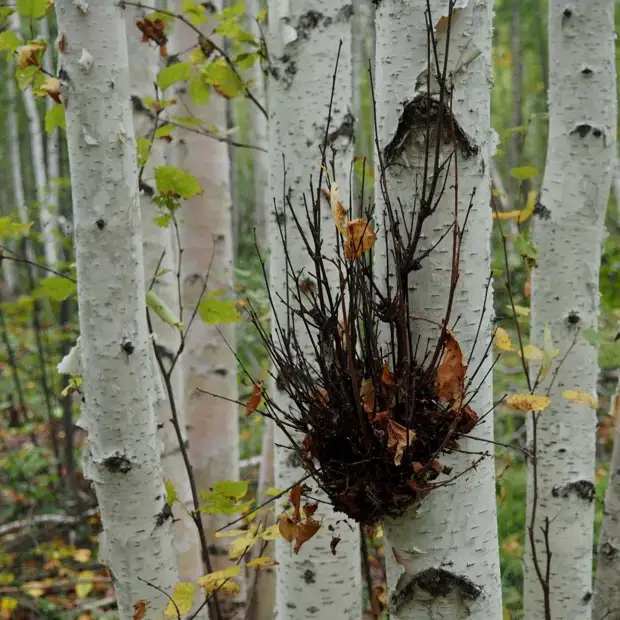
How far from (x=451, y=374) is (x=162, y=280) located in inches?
62.0

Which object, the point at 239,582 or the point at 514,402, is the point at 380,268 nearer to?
the point at 514,402

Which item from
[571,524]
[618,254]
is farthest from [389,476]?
[618,254]

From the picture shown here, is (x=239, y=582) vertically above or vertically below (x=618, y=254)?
below

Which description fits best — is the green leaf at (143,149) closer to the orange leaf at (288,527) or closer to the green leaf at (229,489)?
the green leaf at (229,489)

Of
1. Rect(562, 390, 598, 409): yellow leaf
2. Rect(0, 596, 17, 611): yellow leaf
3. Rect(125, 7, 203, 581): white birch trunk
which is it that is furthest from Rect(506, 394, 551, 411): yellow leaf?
Rect(0, 596, 17, 611): yellow leaf

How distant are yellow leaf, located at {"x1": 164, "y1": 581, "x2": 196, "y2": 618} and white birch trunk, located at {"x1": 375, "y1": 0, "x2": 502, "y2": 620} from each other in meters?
0.61

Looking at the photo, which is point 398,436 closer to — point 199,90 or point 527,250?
point 527,250

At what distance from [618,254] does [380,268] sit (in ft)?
10.8

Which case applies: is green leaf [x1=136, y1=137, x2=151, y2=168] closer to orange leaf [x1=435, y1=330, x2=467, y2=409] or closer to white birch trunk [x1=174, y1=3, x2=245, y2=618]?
white birch trunk [x1=174, y1=3, x2=245, y2=618]

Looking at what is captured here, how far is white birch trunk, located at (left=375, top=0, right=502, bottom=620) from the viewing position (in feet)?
3.28

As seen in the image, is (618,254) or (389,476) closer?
(389,476)

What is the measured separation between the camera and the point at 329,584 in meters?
1.64

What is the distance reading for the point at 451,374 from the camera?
984 millimetres

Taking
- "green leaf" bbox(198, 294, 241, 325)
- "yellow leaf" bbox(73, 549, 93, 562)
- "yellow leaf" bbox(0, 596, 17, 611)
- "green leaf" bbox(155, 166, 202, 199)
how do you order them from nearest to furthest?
"green leaf" bbox(155, 166, 202, 199)
"green leaf" bbox(198, 294, 241, 325)
"yellow leaf" bbox(0, 596, 17, 611)
"yellow leaf" bbox(73, 549, 93, 562)
